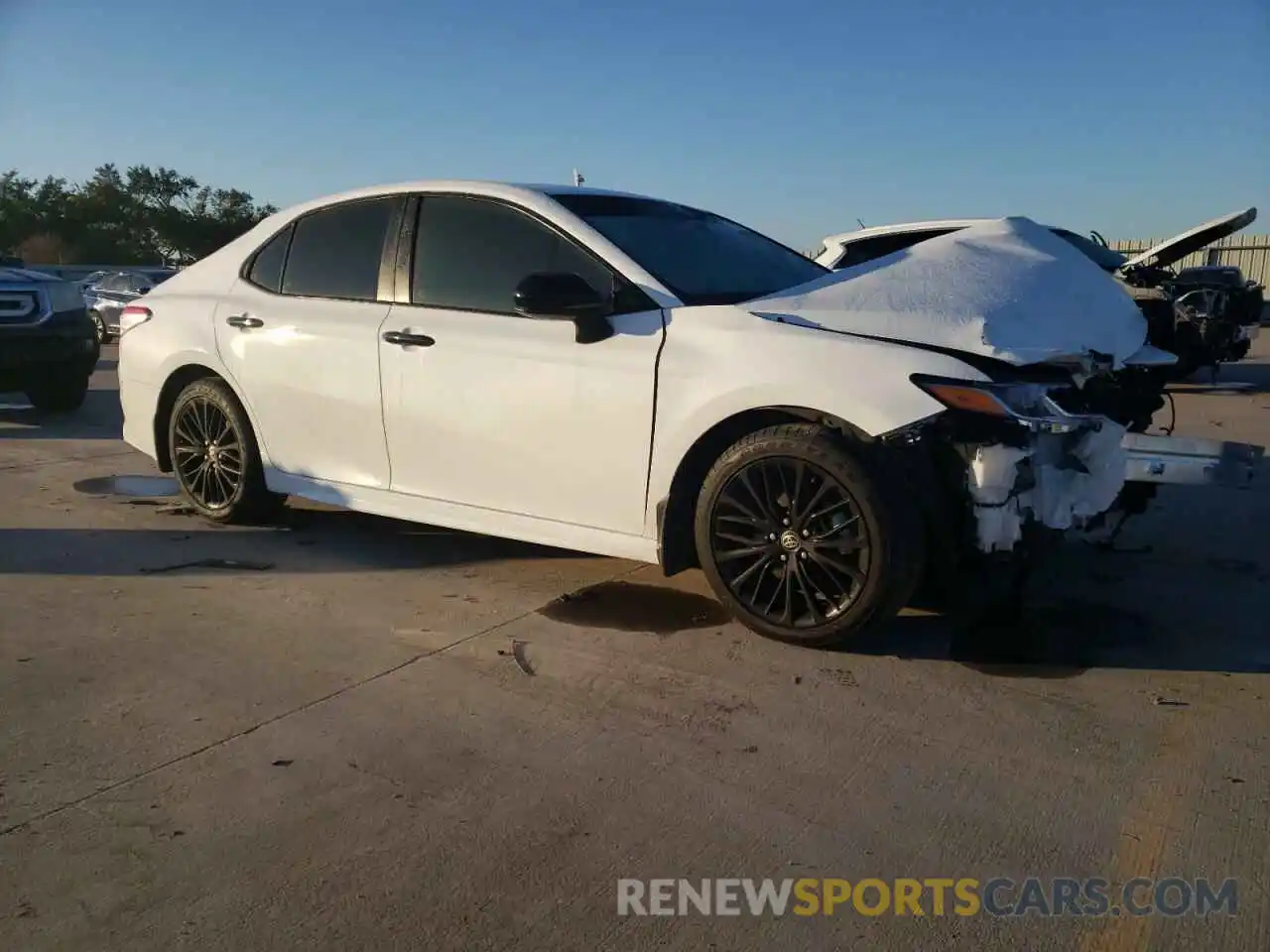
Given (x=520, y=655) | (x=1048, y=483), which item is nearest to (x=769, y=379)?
(x=1048, y=483)

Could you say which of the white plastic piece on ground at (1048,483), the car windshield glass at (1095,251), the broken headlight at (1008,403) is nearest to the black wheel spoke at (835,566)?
the white plastic piece on ground at (1048,483)

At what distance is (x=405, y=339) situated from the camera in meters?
4.55

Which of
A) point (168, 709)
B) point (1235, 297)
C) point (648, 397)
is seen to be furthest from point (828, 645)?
point (1235, 297)

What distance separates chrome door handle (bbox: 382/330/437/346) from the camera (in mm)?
4488

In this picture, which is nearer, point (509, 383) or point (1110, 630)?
point (1110, 630)

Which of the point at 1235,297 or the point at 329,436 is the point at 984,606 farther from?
the point at 1235,297

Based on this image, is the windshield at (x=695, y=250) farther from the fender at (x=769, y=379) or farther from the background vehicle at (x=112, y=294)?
the background vehicle at (x=112, y=294)

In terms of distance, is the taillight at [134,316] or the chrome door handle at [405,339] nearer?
the chrome door handle at [405,339]

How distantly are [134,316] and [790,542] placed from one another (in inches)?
161

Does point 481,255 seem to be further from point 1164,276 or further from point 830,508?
point 1164,276

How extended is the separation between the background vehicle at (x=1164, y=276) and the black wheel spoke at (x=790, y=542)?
1.83 m

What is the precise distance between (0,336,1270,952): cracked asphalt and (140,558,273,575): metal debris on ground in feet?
0.12

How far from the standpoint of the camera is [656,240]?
4.43m

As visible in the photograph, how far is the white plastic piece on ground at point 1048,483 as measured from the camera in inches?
134
